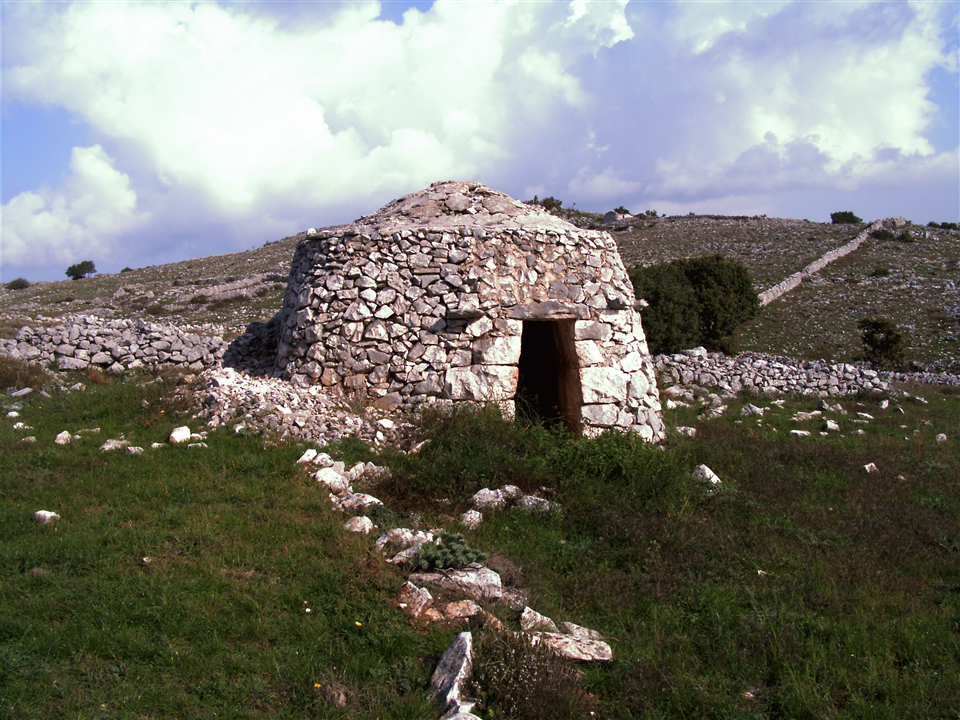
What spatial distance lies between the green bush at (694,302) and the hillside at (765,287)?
6.08 ft

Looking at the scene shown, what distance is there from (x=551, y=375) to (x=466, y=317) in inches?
127

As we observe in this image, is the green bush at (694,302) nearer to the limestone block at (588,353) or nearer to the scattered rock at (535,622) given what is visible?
the limestone block at (588,353)

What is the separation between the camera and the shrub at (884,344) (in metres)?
20.4

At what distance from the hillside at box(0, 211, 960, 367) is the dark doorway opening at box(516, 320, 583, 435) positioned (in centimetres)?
832

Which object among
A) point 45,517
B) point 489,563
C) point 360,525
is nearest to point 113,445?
point 45,517

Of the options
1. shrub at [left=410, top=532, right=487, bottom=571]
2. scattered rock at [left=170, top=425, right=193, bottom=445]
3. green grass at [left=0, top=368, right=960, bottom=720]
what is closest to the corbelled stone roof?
green grass at [left=0, top=368, right=960, bottom=720]

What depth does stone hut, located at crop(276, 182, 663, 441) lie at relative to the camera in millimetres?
8234

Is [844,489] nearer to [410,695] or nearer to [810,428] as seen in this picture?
[810,428]

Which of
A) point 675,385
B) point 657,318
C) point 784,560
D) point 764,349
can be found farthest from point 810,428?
point 764,349

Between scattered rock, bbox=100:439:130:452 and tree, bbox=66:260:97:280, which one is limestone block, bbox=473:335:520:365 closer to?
scattered rock, bbox=100:439:130:452

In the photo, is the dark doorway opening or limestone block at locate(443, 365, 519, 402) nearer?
limestone block at locate(443, 365, 519, 402)

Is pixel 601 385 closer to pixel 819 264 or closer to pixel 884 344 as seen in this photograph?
pixel 884 344

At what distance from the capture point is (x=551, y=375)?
36.2ft

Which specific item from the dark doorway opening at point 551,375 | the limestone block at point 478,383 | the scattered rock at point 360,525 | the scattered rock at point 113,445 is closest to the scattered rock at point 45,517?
the scattered rock at point 113,445
